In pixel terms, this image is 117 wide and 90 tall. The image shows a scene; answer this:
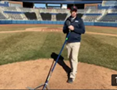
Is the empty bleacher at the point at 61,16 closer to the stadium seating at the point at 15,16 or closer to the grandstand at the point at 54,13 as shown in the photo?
the grandstand at the point at 54,13

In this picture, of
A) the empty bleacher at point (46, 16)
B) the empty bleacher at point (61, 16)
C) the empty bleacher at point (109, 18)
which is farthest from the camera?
the empty bleacher at point (46, 16)

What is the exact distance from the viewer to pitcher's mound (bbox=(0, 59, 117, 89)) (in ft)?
15.1

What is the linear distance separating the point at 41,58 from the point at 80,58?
2.45 meters

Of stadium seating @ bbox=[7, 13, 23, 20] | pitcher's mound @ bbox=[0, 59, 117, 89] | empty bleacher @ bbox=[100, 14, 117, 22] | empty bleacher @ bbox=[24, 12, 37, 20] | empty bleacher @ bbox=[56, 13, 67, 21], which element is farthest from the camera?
empty bleacher @ bbox=[56, 13, 67, 21]

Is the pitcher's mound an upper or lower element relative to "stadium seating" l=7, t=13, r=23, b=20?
lower

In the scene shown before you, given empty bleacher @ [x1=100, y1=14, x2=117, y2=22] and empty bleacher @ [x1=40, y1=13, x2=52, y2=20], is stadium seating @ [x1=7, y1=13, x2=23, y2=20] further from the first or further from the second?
empty bleacher @ [x1=100, y1=14, x2=117, y2=22]

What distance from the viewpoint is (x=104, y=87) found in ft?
15.1

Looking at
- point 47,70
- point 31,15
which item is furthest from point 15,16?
point 47,70

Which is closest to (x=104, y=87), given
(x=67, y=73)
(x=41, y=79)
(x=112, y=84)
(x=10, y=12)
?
(x=112, y=84)

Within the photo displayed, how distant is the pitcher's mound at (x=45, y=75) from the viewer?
4617 mm

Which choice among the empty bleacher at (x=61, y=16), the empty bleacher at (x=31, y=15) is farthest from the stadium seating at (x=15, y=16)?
the empty bleacher at (x=61, y=16)

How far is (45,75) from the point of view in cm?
532

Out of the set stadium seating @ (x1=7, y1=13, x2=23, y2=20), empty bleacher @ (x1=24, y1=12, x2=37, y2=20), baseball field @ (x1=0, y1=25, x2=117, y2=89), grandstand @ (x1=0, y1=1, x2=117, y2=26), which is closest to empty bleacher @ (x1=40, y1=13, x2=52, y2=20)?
grandstand @ (x1=0, y1=1, x2=117, y2=26)

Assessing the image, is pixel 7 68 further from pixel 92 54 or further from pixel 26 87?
pixel 92 54
